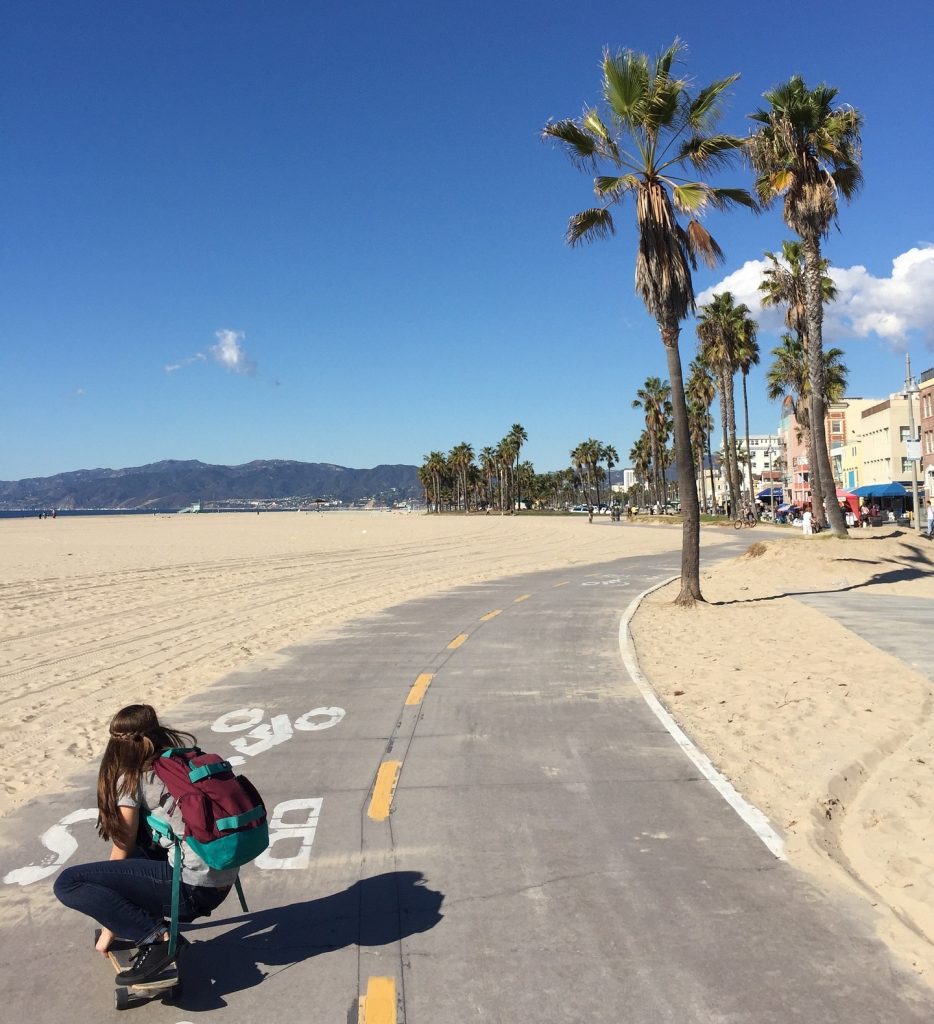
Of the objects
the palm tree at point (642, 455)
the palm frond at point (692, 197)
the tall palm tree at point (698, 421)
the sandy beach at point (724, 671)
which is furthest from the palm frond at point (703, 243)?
the palm tree at point (642, 455)

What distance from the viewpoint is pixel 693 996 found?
4117 millimetres

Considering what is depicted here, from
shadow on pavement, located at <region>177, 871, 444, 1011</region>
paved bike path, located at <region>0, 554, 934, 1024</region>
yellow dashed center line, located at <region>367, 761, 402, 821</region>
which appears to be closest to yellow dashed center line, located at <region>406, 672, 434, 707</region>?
paved bike path, located at <region>0, 554, 934, 1024</region>

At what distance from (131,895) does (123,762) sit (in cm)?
63

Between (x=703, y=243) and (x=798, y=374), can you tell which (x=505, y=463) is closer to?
(x=798, y=374)

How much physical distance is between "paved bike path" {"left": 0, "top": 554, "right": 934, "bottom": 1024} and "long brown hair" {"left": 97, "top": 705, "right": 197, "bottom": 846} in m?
0.83

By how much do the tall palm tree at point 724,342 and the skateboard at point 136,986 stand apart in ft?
192

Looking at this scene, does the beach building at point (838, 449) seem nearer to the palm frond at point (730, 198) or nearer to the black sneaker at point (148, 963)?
the palm frond at point (730, 198)

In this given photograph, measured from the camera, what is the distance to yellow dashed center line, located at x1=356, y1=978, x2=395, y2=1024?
400 cm

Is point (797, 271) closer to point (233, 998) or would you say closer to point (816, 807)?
point (816, 807)

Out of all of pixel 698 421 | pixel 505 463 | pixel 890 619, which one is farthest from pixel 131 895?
pixel 505 463

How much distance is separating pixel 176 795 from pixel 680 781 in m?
4.50

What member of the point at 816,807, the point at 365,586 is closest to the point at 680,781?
the point at 816,807

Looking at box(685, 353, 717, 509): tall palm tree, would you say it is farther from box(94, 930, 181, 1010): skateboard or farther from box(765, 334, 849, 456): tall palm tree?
box(94, 930, 181, 1010): skateboard

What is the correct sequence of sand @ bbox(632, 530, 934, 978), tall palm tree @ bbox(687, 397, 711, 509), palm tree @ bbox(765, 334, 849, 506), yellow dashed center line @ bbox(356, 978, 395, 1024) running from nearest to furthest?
1. yellow dashed center line @ bbox(356, 978, 395, 1024)
2. sand @ bbox(632, 530, 934, 978)
3. palm tree @ bbox(765, 334, 849, 506)
4. tall palm tree @ bbox(687, 397, 711, 509)
